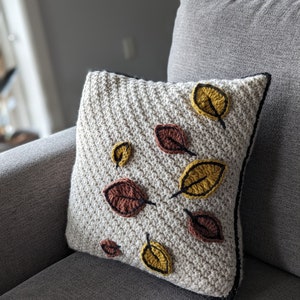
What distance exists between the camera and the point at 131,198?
806mm

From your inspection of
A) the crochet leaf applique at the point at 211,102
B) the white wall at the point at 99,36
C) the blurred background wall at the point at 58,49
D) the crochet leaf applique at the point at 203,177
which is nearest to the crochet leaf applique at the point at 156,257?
the crochet leaf applique at the point at 203,177

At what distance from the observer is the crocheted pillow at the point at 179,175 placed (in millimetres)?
770

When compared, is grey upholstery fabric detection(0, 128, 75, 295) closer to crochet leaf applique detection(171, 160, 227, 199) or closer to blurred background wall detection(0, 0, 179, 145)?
crochet leaf applique detection(171, 160, 227, 199)

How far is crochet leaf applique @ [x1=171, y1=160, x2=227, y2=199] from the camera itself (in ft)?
2.52

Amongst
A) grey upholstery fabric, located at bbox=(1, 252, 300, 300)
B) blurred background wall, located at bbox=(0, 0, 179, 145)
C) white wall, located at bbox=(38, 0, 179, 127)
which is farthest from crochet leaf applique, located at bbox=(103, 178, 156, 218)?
white wall, located at bbox=(38, 0, 179, 127)

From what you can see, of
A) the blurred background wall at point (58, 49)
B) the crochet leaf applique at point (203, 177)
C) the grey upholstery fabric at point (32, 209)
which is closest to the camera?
the crochet leaf applique at point (203, 177)

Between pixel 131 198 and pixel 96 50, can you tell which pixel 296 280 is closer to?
pixel 131 198

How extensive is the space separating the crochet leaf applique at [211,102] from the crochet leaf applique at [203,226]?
149 millimetres

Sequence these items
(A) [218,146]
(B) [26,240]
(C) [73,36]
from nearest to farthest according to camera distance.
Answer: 1. (A) [218,146]
2. (B) [26,240]
3. (C) [73,36]

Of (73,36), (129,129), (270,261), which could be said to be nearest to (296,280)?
(270,261)

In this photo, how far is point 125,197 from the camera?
0.81 metres

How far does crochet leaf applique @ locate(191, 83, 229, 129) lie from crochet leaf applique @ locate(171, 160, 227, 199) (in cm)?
7

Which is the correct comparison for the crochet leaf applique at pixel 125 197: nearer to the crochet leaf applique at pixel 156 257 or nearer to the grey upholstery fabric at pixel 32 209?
the crochet leaf applique at pixel 156 257

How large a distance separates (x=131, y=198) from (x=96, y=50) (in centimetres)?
156
